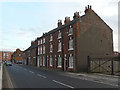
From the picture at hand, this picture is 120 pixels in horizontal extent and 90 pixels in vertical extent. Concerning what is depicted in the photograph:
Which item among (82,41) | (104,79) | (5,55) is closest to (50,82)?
(104,79)

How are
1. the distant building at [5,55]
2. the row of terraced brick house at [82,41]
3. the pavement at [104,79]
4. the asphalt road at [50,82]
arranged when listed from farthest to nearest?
the distant building at [5,55] < the row of terraced brick house at [82,41] < the pavement at [104,79] < the asphalt road at [50,82]

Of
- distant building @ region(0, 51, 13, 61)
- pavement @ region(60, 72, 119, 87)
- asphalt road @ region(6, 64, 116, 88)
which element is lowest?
distant building @ region(0, 51, 13, 61)

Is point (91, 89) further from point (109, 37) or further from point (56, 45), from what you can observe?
point (56, 45)

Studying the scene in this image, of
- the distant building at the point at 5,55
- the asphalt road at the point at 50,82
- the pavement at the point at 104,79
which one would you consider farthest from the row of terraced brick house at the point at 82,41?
the distant building at the point at 5,55

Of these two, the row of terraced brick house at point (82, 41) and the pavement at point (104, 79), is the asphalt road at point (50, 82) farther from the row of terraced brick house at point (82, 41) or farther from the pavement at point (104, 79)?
the row of terraced brick house at point (82, 41)

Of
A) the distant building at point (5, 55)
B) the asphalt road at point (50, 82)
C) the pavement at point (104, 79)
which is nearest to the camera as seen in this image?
the asphalt road at point (50, 82)

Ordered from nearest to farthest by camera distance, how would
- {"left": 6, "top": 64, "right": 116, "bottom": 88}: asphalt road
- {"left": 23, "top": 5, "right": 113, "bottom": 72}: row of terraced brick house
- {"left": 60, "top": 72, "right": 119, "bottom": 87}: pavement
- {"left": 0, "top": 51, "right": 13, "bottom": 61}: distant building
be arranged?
{"left": 6, "top": 64, "right": 116, "bottom": 88}: asphalt road, {"left": 60, "top": 72, "right": 119, "bottom": 87}: pavement, {"left": 23, "top": 5, "right": 113, "bottom": 72}: row of terraced brick house, {"left": 0, "top": 51, "right": 13, "bottom": 61}: distant building

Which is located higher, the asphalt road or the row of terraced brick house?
the row of terraced brick house

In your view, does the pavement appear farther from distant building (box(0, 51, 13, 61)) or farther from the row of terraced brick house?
distant building (box(0, 51, 13, 61))

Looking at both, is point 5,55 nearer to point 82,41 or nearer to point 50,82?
point 82,41

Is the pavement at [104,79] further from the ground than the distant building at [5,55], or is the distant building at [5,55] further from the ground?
the pavement at [104,79]

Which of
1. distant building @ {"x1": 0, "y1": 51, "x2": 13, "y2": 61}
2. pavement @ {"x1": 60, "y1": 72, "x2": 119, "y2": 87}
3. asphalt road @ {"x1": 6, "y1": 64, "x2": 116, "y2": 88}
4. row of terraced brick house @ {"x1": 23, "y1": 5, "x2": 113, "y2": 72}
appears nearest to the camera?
asphalt road @ {"x1": 6, "y1": 64, "x2": 116, "y2": 88}

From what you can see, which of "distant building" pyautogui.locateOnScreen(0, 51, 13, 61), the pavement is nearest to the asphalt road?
the pavement

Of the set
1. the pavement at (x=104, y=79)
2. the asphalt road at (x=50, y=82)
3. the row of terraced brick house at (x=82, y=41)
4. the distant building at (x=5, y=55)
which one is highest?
the row of terraced brick house at (x=82, y=41)
